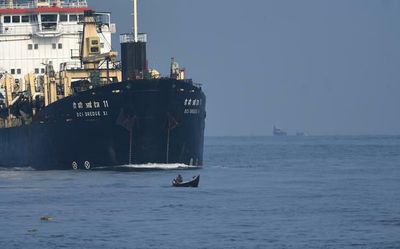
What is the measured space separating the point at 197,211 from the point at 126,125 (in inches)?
906

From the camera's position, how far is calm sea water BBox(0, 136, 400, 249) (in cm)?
4953

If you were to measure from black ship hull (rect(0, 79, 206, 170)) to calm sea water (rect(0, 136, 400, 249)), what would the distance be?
4.90 ft

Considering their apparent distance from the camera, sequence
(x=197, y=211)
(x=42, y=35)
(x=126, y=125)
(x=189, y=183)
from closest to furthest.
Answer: (x=197, y=211), (x=189, y=183), (x=126, y=125), (x=42, y=35)

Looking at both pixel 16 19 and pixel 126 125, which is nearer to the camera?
pixel 126 125

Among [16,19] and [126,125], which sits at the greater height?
[16,19]

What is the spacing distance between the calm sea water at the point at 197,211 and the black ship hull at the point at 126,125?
149 cm

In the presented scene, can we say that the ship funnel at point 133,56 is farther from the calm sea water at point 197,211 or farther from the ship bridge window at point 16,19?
the ship bridge window at point 16,19

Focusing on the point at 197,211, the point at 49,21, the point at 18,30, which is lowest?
the point at 197,211

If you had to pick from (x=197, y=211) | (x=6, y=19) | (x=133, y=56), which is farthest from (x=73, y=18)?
(x=197, y=211)

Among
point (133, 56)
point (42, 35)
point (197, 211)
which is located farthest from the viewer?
point (42, 35)

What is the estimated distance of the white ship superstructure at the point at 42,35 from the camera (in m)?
101

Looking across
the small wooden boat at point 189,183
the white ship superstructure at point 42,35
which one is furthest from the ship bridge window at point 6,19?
the small wooden boat at point 189,183

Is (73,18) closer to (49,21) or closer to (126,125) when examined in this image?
(49,21)

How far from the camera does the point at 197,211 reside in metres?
58.8
